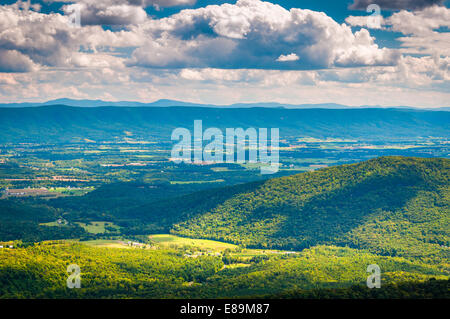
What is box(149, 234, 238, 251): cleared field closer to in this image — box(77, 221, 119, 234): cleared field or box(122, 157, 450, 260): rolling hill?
Answer: box(122, 157, 450, 260): rolling hill

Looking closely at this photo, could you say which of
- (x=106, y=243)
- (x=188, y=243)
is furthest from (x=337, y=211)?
(x=106, y=243)

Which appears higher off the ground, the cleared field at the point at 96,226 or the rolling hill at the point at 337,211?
the rolling hill at the point at 337,211

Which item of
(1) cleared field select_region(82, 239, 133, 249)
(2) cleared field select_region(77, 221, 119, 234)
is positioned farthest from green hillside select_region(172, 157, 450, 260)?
(1) cleared field select_region(82, 239, 133, 249)

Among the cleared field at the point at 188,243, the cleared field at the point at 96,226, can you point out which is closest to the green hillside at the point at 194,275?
the cleared field at the point at 188,243

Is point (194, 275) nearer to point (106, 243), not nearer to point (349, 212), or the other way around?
point (106, 243)

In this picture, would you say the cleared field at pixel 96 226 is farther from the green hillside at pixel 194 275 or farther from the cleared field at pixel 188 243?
the green hillside at pixel 194 275
